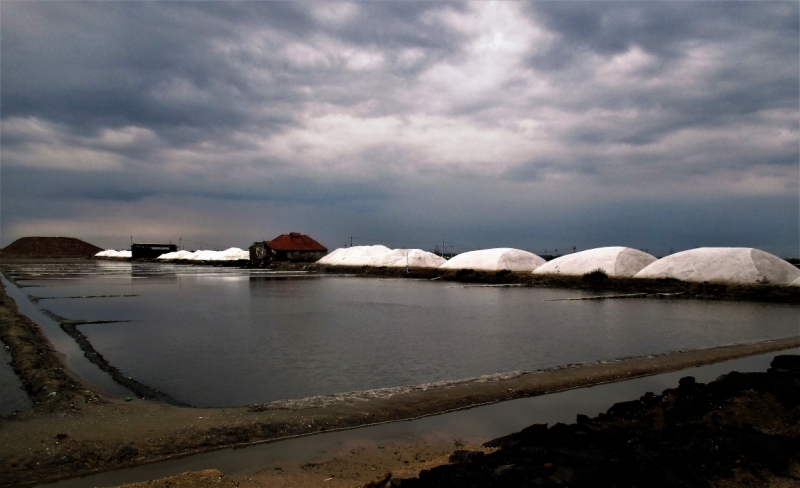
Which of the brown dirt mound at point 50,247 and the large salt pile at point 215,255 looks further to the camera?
the brown dirt mound at point 50,247

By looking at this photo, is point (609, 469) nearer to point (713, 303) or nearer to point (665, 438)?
point (665, 438)

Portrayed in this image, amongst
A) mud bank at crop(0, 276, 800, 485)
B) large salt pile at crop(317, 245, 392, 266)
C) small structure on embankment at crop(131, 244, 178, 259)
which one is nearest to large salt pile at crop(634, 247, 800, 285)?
mud bank at crop(0, 276, 800, 485)

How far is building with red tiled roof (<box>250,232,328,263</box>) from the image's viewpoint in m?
56.3

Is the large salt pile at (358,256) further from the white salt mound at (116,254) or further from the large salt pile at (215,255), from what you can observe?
the white salt mound at (116,254)

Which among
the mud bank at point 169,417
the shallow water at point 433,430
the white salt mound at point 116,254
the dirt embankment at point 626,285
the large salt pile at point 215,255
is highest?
the white salt mound at point 116,254

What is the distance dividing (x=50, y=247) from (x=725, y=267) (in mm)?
141533

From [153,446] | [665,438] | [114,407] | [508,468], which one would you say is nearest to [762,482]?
[665,438]

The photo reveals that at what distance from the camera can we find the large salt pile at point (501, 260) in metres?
33.3

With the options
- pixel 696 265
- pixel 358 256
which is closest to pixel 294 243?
pixel 358 256

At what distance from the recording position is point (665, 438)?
4.20 m

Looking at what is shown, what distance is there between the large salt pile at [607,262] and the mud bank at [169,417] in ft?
66.9

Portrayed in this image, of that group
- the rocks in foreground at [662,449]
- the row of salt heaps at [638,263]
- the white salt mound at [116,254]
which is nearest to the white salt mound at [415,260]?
the row of salt heaps at [638,263]

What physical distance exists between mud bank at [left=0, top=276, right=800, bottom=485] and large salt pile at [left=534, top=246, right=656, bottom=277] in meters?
20.4

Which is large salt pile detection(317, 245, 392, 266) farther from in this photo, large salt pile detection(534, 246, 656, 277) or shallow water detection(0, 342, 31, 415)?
shallow water detection(0, 342, 31, 415)
